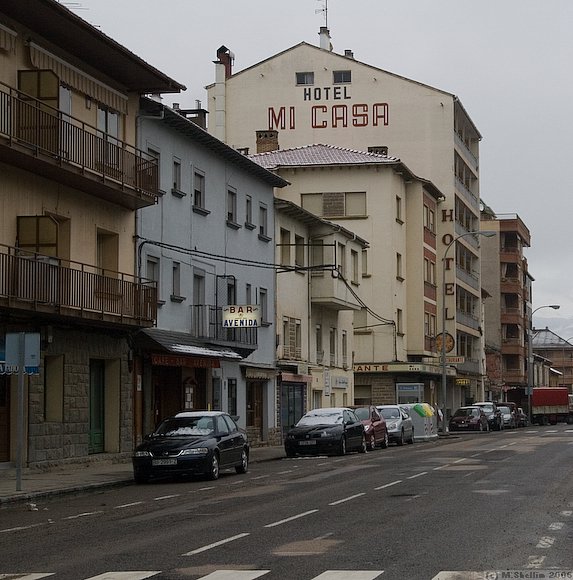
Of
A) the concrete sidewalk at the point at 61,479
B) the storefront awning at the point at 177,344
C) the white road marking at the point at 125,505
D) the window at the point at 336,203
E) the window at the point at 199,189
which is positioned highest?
the window at the point at 336,203

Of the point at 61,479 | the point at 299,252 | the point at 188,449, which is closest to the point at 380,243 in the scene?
the point at 299,252

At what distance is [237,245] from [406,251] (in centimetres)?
3042

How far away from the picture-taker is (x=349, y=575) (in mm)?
10797

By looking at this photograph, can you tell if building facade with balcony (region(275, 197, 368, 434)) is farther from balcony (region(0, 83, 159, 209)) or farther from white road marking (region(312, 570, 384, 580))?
white road marking (region(312, 570, 384, 580))

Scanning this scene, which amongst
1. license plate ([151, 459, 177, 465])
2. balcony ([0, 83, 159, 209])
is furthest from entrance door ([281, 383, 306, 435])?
license plate ([151, 459, 177, 465])

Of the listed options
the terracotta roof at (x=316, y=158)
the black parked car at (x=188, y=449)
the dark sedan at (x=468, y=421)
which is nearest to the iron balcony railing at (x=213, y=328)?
the black parked car at (x=188, y=449)

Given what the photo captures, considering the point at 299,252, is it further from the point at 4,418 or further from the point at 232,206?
the point at 4,418

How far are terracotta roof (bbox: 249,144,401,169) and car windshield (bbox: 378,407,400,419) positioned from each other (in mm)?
19091

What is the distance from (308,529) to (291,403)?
33.4m

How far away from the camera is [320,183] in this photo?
63.6 meters

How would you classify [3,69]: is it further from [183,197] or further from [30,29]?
[183,197]

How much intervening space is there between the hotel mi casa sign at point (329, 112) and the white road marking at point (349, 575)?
6200 centimetres

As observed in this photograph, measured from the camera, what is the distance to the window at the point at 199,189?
37969 mm

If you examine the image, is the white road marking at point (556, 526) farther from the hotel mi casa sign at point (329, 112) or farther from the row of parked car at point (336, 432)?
the hotel mi casa sign at point (329, 112)
